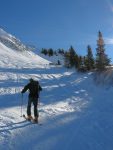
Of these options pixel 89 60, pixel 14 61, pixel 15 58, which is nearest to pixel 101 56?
pixel 89 60

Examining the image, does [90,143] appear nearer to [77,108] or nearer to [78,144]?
[78,144]

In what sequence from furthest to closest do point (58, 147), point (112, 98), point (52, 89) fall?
point (52, 89)
point (112, 98)
point (58, 147)

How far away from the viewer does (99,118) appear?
1828cm

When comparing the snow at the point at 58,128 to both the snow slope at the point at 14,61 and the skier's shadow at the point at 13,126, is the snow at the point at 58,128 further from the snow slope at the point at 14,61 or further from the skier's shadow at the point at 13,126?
the snow slope at the point at 14,61

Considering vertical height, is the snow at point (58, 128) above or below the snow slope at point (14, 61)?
below

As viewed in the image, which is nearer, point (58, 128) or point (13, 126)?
point (13, 126)

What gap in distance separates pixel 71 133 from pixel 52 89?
1822 centimetres

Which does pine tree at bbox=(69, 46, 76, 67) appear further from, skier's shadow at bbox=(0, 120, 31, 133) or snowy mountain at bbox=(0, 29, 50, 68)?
skier's shadow at bbox=(0, 120, 31, 133)

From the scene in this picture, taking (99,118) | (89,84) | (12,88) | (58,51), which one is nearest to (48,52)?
(58,51)

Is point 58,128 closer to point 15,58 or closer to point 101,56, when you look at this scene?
point 101,56

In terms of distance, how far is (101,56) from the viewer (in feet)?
179

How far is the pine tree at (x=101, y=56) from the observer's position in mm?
50456

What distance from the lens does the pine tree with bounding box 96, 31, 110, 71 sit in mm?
50456

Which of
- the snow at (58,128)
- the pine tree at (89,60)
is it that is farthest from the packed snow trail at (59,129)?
the pine tree at (89,60)
